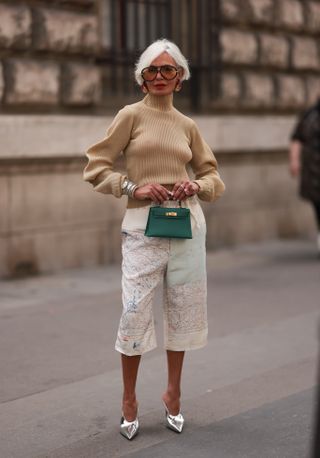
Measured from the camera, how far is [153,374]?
19.2 ft

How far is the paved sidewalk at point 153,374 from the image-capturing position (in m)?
4.64

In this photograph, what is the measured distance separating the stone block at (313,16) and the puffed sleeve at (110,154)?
8.21 meters

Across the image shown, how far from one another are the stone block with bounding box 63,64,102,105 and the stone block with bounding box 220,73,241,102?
6.07 ft

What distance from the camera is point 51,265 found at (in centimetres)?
927

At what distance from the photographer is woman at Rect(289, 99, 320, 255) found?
10.5 meters

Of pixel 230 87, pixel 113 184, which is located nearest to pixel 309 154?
pixel 230 87

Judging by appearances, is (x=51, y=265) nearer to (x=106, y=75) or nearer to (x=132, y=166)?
(x=106, y=75)

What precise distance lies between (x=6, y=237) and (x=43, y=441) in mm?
4330

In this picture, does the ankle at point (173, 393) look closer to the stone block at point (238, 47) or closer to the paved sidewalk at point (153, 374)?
the paved sidewalk at point (153, 374)

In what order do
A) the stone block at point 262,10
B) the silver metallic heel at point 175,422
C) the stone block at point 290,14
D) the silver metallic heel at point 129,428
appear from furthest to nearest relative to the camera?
the stone block at point 290,14, the stone block at point 262,10, the silver metallic heel at point 175,422, the silver metallic heel at point 129,428

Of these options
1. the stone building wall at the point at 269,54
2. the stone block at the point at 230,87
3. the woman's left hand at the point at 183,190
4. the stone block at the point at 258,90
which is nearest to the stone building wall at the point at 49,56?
the stone block at the point at 230,87

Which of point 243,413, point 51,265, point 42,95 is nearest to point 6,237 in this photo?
point 51,265

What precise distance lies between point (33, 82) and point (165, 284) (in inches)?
179

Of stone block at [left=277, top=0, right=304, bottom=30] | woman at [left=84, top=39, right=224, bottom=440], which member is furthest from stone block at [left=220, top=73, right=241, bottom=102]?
woman at [left=84, top=39, right=224, bottom=440]
